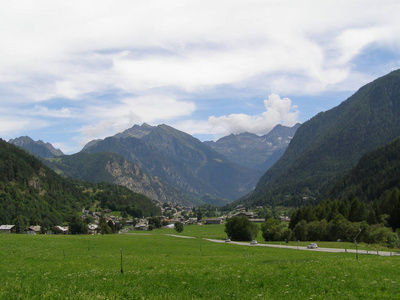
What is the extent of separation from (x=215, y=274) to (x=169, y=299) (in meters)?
7.33

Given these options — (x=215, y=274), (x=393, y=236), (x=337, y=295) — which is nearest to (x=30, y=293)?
(x=215, y=274)

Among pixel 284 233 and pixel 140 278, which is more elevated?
pixel 140 278

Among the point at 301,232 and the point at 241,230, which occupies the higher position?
the point at 301,232

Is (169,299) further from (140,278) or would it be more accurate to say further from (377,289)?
(377,289)

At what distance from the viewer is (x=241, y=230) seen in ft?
381

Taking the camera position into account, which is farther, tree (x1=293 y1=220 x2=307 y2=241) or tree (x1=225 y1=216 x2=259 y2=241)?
tree (x1=225 y1=216 x2=259 y2=241)

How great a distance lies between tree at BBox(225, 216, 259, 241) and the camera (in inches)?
4557

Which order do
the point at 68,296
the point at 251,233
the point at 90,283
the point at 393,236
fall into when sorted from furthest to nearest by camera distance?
1. the point at 251,233
2. the point at 393,236
3. the point at 90,283
4. the point at 68,296

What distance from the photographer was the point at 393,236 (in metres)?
73.1

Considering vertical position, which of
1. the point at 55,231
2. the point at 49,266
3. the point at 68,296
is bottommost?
the point at 55,231

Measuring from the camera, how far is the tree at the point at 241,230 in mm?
115738

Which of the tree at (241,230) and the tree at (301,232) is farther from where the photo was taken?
the tree at (241,230)

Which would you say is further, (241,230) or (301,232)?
(241,230)

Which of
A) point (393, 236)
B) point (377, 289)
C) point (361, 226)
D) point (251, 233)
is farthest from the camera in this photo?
point (251, 233)
